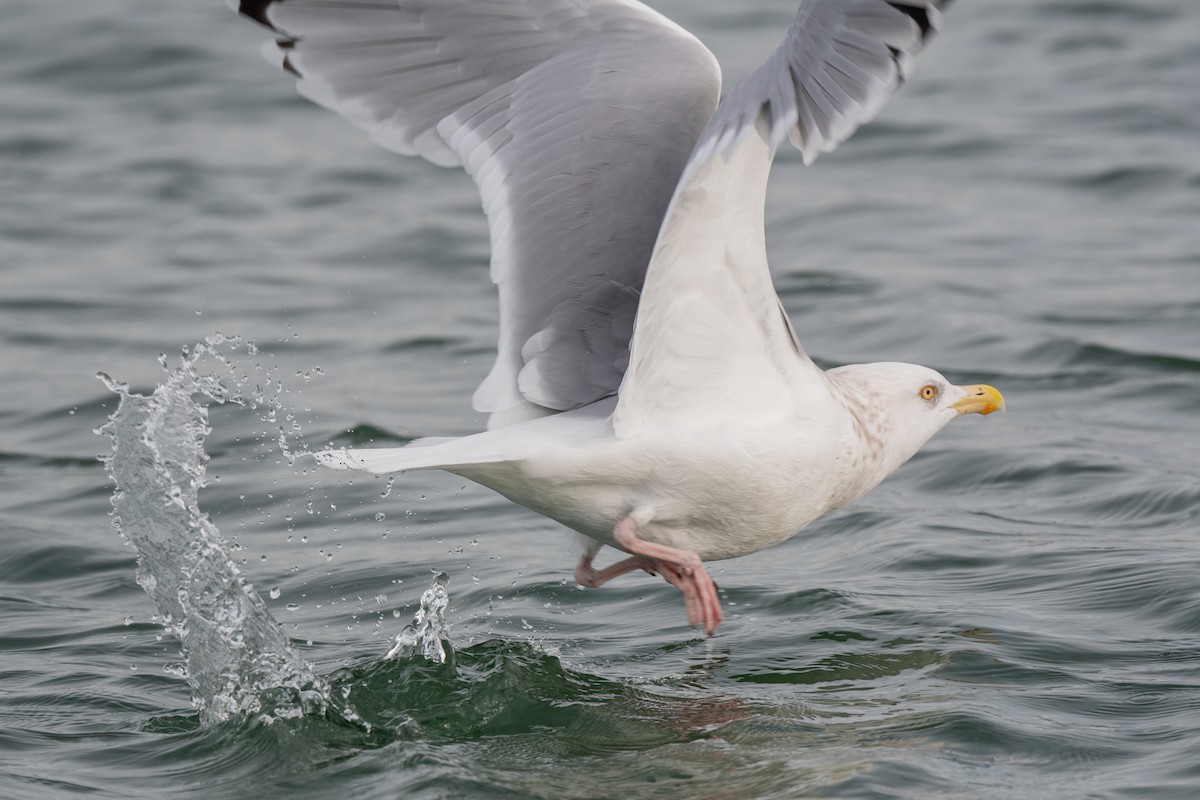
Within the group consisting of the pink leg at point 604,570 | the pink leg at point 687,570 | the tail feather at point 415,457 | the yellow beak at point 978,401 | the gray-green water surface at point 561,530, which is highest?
the tail feather at point 415,457

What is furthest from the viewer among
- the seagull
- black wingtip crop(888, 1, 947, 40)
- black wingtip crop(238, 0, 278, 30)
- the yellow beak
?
the yellow beak

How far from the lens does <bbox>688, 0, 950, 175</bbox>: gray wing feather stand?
12.6ft

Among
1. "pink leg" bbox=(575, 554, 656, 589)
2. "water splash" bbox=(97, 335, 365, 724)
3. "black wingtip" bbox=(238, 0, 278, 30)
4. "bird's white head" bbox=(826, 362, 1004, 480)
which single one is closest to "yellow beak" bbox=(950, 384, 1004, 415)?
"bird's white head" bbox=(826, 362, 1004, 480)

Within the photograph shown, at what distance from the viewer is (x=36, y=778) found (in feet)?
15.0

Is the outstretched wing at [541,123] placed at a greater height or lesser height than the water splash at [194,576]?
greater

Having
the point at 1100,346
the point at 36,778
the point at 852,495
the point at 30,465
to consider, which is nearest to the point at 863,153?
the point at 1100,346

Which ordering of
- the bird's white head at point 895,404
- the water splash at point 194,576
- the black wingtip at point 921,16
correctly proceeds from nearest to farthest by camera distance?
1. the black wingtip at point 921,16
2. the water splash at point 194,576
3. the bird's white head at point 895,404

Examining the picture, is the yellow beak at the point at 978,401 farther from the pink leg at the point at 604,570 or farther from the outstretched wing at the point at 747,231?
the pink leg at the point at 604,570

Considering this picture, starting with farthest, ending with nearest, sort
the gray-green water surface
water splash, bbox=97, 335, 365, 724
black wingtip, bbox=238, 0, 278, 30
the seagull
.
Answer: black wingtip, bbox=238, 0, 278, 30 → water splash, bbox=97, 335, 365, 724 → the gray-green water surface → the seagull

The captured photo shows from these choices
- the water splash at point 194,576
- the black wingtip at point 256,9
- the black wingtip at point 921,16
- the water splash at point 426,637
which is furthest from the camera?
the water splash at point 426,637

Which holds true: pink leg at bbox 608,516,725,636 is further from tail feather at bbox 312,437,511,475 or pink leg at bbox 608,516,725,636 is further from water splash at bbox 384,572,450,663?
water splash at bbox 384,572,450,663

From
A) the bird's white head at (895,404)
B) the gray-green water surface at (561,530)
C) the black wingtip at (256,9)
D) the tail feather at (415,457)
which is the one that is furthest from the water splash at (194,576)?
the bird's white head at (895,404)

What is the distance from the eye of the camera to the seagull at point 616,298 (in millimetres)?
4535

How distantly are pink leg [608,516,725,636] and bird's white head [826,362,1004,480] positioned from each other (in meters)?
0.63
